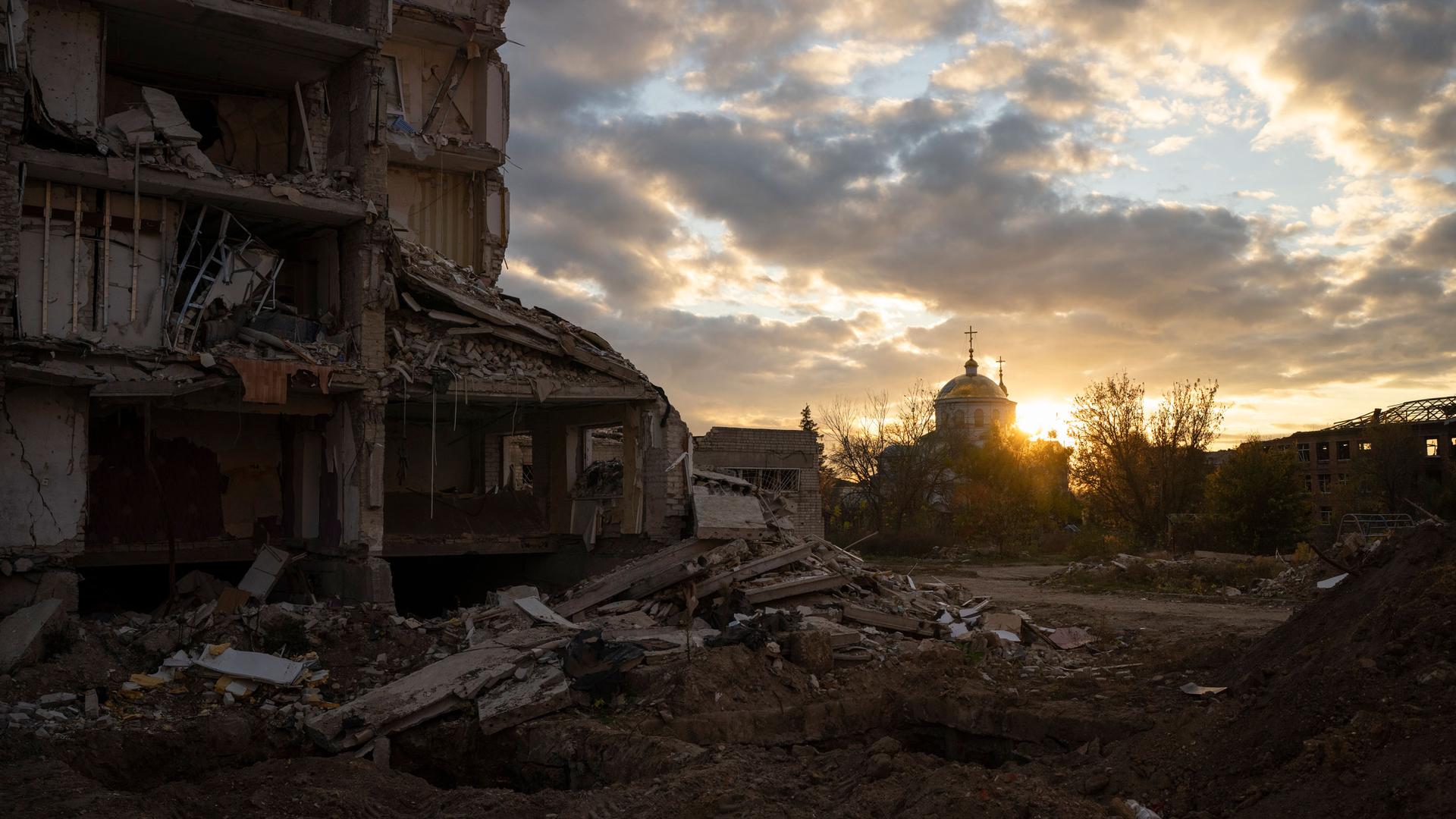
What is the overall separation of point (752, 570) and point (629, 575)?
5.68ft

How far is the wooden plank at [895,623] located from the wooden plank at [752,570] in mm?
1349

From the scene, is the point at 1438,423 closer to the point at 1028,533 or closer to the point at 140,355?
the point at 1028,533

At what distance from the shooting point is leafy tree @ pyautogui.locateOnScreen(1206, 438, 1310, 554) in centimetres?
2969

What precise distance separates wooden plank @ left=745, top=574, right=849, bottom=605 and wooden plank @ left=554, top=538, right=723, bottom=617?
145cm

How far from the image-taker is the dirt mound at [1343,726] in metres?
5.58

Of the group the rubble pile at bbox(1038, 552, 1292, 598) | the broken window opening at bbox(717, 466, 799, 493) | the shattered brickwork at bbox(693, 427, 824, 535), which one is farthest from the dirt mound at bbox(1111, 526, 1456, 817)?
the broken window opening at bbox(717, 466, 799, 493)

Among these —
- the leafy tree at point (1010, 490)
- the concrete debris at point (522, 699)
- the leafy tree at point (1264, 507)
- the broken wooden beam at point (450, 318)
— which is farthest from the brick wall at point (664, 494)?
the leafy tree at point (1010, 490)

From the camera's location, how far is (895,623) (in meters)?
13.4

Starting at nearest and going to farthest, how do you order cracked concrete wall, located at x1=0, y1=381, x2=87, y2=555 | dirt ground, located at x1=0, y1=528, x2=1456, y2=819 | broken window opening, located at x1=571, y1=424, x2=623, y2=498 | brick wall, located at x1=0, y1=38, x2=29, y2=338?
1. dirt ground, located at x1=0, y1=528, x2=1456, y2=819
2. brick wall, located at x1=0, y1=38, x2=29, y2=338
3. cracked concrete wall, located at x1=0, y1=381, x2=87, y2=555
4. broken window opening, located at x1=571, y1=424, x2=623, y2=498

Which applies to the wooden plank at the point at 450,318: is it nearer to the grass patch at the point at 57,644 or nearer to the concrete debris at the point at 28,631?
the concrete debris at the point at 28,631

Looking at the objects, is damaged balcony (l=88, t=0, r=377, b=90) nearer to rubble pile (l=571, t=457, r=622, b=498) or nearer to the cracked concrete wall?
the cracked concrete wall

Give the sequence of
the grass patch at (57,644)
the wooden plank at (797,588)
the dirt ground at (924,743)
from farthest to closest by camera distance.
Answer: the wooden plank at (797,588) → the grass patch at (57,644) → the dirt ground at (924,743)

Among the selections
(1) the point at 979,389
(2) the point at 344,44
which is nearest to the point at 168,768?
(2) the point at 344,44

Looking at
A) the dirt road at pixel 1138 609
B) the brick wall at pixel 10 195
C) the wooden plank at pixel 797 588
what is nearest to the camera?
the brick wall at pixel 10 195
